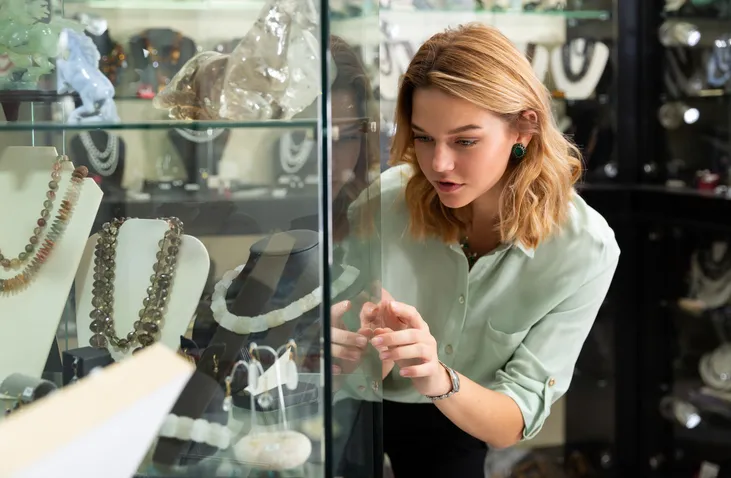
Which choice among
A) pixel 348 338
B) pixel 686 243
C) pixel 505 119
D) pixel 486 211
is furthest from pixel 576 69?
pixel 348 338

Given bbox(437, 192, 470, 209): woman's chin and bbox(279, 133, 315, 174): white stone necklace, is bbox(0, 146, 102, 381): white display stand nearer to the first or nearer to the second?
bbox(279, 133, 315, 174): white stone necklace

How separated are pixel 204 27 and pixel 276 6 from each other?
67 mm

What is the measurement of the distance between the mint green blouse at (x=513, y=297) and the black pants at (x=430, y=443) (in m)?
0.13

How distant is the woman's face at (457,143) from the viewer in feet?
3.59

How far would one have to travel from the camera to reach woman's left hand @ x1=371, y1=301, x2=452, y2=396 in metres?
0.82

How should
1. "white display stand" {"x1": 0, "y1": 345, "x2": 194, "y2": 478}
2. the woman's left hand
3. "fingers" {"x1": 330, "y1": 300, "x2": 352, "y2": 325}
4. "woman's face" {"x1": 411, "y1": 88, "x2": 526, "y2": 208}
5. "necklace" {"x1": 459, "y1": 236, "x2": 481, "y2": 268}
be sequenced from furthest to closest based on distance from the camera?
"necklace" {"x1": 459, "y1": 236, "x2": 481, "y2": 268} → "woman's face" {"x1": 411, "y1": 88, "x2": 526, "y2": 208} → the woman's left hand → "fingers" {"x1": 330, "y1": 300, "x2": 352, "y2": 325} → "white display stand" {"x1": 0, "y1": 345, "x2": 194, "y2": 478}

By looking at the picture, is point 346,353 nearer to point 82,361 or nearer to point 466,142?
point 82,361

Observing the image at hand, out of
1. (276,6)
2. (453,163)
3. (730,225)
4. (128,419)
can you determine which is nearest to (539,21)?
(730,225)

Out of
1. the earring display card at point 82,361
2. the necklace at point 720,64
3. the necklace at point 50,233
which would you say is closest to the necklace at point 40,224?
the necklace at point 50,233

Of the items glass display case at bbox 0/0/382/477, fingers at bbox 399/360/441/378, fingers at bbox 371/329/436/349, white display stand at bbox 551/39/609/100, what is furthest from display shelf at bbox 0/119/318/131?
white display stand at bbox 551/39/609/100

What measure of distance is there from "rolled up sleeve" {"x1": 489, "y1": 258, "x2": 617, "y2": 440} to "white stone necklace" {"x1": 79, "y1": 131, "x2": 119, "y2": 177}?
0.73 metres

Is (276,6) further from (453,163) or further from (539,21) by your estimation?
(539,21)

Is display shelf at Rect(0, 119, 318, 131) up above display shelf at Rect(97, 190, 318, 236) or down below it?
above

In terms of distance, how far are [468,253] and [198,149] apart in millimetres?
768
